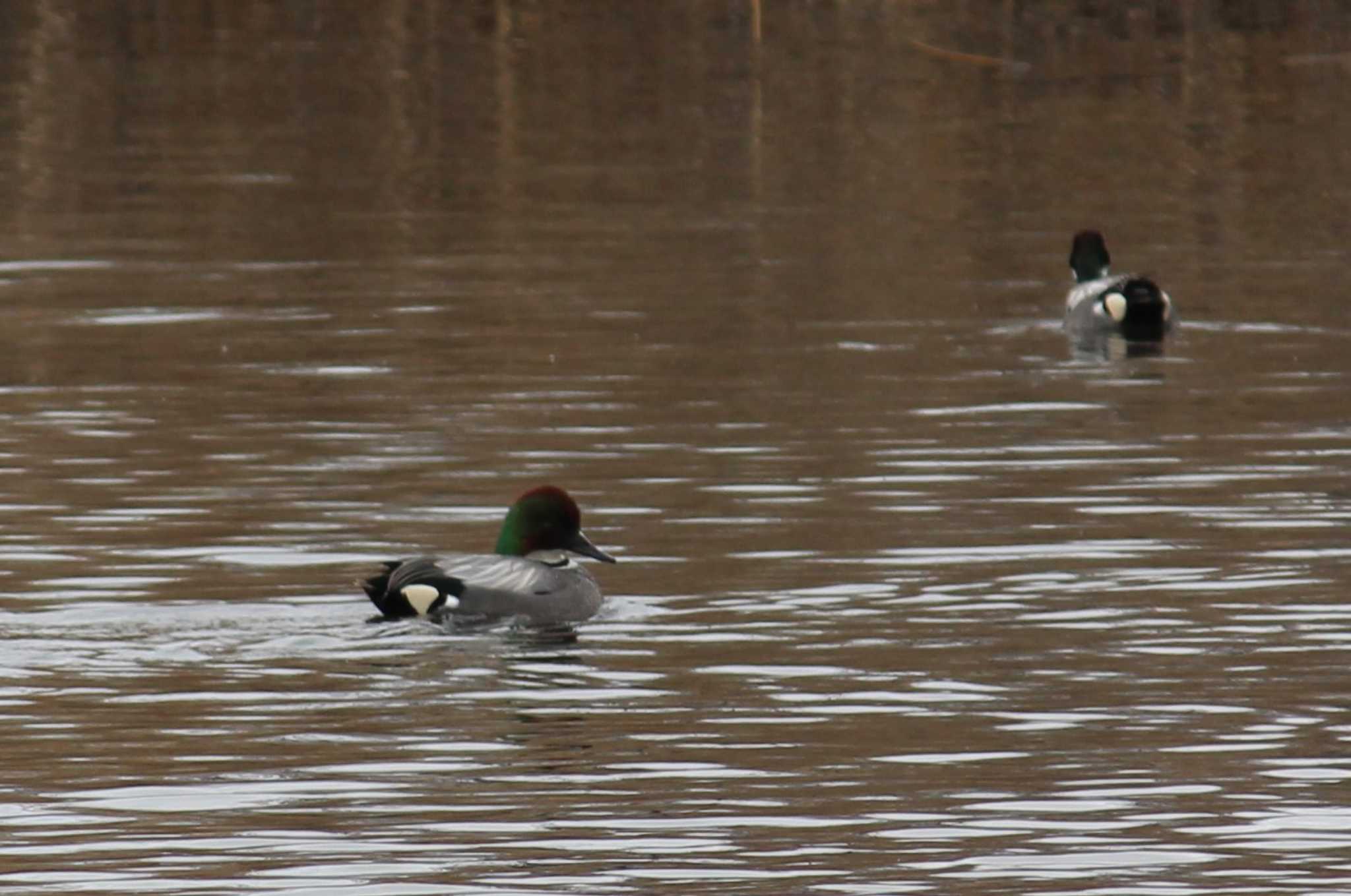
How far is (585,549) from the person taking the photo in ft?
44.1

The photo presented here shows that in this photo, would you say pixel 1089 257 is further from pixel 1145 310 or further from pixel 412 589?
pixel 412 589

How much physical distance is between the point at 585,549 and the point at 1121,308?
9051 millimetres

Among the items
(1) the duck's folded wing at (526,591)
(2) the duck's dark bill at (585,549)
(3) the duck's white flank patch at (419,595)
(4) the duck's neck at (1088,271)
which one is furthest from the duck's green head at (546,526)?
(4) the duck's neck at (1088,271)

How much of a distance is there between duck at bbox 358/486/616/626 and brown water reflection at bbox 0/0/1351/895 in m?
0.17

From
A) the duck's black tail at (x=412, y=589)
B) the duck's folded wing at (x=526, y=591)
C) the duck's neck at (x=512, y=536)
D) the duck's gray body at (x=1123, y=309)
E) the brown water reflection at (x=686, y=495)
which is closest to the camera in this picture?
the brown water reflection at (x=686, y=495)

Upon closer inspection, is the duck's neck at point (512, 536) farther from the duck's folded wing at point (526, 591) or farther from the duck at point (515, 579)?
the duck's folded wing at point (526, 591)

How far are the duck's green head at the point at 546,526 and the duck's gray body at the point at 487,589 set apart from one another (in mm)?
89

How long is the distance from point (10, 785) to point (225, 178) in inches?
841

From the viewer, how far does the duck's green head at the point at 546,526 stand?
1347 centimetres

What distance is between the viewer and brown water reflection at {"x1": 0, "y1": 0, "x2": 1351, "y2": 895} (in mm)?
9711

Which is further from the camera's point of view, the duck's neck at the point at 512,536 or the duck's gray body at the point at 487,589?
the duck's neck at the point at 512,536

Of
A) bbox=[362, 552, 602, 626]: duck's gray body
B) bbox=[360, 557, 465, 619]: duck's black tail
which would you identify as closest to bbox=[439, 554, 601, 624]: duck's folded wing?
bbox=[362, 552, 602, 626]: duck's gray body

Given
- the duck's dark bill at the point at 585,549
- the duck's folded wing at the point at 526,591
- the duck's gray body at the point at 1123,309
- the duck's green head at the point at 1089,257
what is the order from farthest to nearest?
the duck's green head at the point at 1089,257 < the duck's gray body at the point at 1123,309 < the duck's dark bill at the point at 585,549 < the duck's folded wing at the point at 526,591

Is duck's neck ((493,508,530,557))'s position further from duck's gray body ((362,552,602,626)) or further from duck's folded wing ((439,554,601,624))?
duck's folded wing ((439,554,601,624))
